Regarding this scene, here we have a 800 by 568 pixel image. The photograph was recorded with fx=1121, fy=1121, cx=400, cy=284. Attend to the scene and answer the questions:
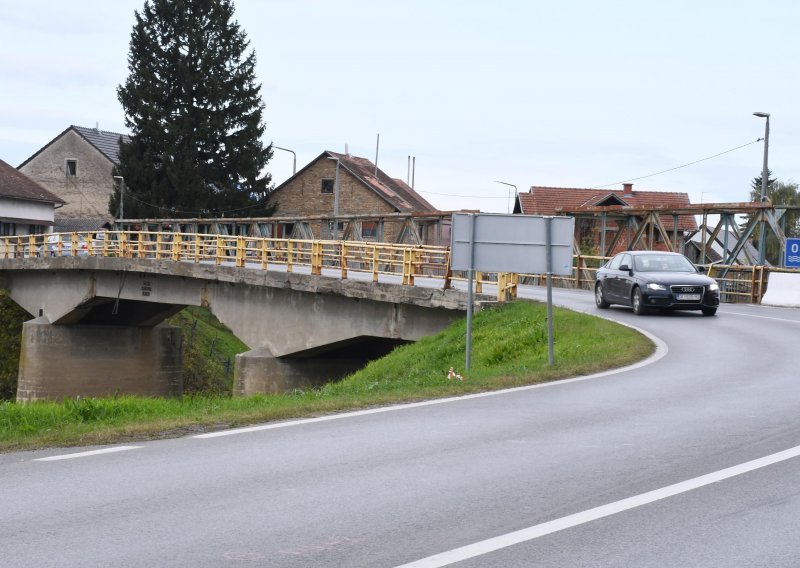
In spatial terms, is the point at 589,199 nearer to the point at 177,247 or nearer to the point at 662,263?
the point at 177,247

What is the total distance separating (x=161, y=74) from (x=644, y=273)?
5083 cm

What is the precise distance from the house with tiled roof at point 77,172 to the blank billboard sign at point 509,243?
74359 millimetres

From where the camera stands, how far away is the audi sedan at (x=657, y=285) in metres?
25.1

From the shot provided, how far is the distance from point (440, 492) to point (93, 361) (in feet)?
122

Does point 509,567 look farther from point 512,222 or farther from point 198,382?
point 198,382

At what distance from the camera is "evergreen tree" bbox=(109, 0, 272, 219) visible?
225 feet

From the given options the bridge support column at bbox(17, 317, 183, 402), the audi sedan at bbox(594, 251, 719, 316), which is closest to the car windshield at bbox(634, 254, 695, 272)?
the audi sedan at bbox(594, 251, 719, 316)

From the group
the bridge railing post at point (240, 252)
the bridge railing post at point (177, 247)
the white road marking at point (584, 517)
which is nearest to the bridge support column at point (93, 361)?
the bridge railing post at point (177, 247)

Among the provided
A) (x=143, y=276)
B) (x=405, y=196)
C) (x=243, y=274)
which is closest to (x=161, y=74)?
(x=405, y=196)

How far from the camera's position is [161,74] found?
70500 millimetres

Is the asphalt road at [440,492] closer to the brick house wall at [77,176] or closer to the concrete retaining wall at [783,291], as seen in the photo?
A: the concrete retaining wall at [783,291]

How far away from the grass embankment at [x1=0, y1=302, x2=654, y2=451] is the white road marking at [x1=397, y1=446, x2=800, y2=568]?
4485mm

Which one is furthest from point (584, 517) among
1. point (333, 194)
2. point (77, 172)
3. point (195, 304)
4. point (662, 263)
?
point (77, 172)

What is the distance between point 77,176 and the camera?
8706cm
